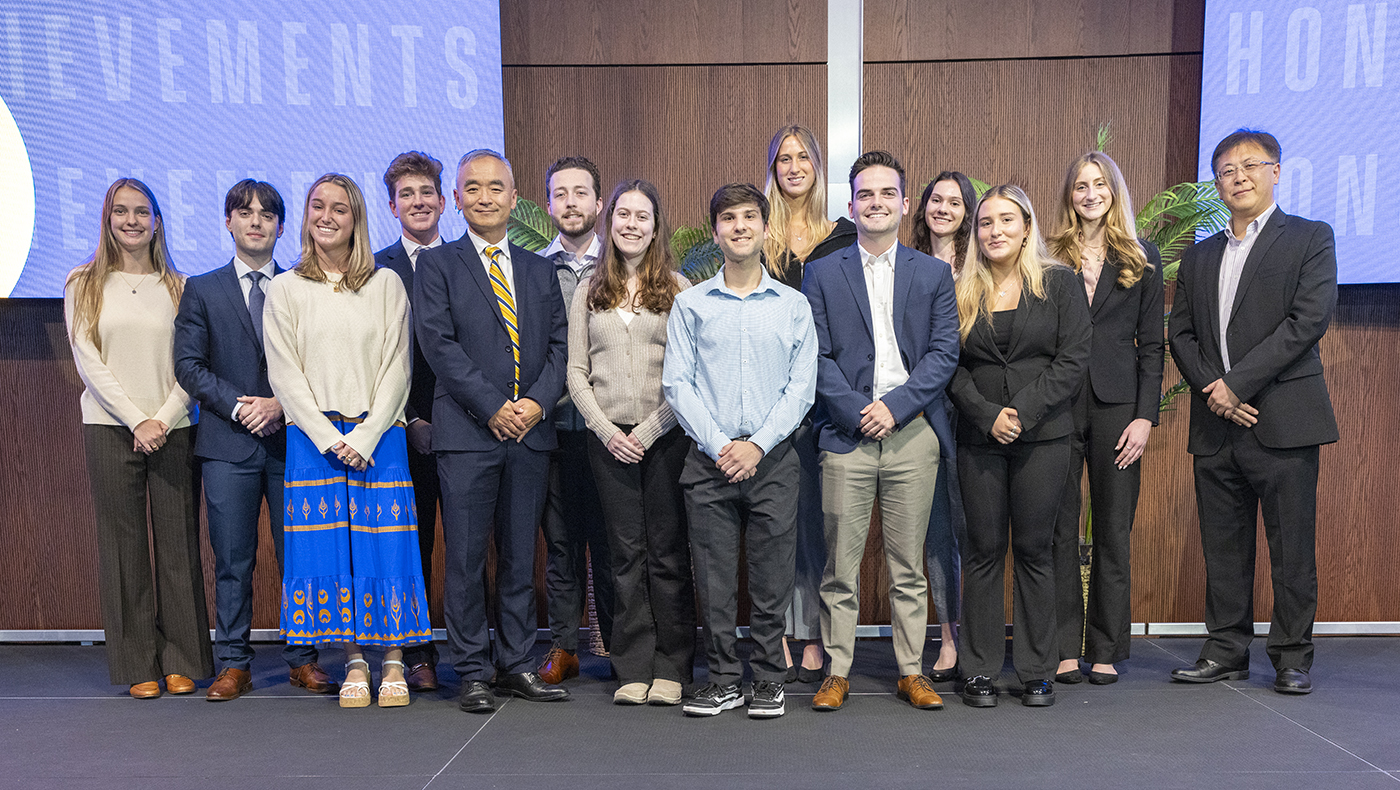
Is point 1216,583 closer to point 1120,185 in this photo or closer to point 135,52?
point 1120,185

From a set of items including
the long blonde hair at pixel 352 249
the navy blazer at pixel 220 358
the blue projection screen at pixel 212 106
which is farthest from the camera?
the blue projection screen at pixel 212 106

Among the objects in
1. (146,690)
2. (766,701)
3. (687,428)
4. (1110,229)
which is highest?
(1110,229)

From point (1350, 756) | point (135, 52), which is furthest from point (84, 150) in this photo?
point (1350, 756)

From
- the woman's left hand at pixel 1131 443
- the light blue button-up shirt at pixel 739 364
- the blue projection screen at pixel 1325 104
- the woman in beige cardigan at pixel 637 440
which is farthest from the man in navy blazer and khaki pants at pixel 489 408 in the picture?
the blue projection screen at pixel 1325 104

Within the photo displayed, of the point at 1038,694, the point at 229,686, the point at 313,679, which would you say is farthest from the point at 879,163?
the point at 229,686

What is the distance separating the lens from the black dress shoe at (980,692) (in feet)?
10.7

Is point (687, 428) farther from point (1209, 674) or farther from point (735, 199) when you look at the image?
point (1209, 674)

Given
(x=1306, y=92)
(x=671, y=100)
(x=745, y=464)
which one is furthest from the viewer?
(x=671, y=100)

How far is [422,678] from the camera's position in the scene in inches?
138

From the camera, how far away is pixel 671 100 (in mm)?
4625

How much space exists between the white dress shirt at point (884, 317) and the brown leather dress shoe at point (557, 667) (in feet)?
4.81

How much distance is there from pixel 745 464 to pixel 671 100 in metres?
2.21

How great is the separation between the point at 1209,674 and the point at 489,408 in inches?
105

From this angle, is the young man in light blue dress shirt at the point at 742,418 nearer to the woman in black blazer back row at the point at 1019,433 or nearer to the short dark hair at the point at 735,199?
the short dark hair at the point at 735,199
